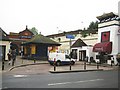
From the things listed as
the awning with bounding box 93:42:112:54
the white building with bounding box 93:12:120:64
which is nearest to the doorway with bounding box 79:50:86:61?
the white building with bounding box 93:12:120:64

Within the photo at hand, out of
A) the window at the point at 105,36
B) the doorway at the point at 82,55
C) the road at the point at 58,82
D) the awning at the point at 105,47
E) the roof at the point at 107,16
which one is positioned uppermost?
the roof at the point at 107,16

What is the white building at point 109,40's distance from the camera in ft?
115

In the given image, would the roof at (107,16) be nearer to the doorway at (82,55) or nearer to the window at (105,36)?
the window at (105,36)

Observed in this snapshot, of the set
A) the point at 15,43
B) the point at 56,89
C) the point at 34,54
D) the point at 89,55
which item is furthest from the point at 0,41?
the point at 15,43

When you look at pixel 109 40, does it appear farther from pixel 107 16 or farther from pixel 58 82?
pixel 58 82

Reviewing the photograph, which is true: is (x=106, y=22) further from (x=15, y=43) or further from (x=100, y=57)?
(x=15, y=43)

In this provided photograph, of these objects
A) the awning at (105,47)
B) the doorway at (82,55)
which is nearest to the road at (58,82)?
the awning at (105,47)

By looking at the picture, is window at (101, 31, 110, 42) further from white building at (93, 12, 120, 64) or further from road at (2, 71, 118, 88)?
road at (2, 71, 118, 88)

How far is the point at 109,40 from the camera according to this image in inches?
1423

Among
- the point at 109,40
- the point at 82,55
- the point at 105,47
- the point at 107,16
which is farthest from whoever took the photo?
the point at 82,55

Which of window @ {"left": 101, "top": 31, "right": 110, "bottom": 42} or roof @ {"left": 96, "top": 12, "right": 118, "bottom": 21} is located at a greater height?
roof @ {"left": 96, "top": 12, "right": 118, "bottom": 21}

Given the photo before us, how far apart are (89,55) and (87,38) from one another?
688cm

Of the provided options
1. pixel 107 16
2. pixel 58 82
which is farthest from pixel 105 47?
pixel 58 82

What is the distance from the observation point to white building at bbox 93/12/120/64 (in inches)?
1380
